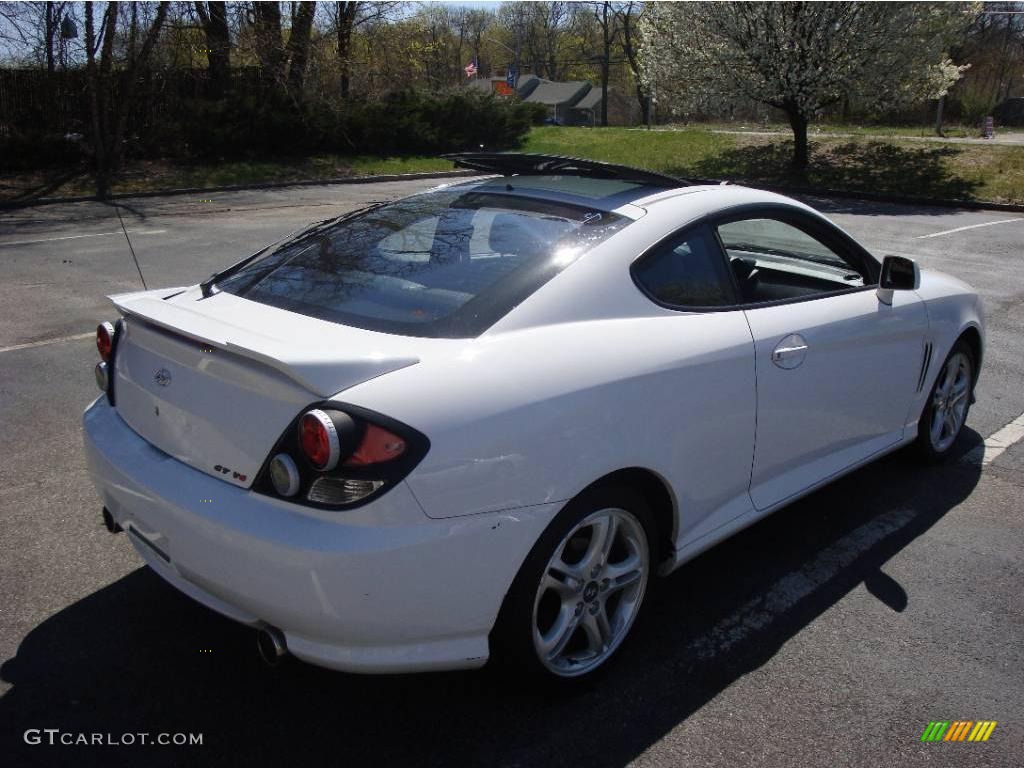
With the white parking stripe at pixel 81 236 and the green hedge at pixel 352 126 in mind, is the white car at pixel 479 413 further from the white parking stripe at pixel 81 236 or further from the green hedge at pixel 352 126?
the green hedge at pixel 352 126

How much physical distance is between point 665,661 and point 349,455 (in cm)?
142

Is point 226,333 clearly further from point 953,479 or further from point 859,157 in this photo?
point 859,157

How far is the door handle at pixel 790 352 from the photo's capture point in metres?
3.41

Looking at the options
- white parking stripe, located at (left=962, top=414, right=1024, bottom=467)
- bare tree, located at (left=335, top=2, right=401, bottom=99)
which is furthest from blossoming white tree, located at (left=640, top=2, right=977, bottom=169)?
white parking stripe, located at (left=962, top=414, right=1024, bottom=467)

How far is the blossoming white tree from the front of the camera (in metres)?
20.2

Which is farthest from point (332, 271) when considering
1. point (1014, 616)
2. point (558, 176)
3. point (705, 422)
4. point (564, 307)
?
point (1014, 616)

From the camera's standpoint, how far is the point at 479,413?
97.9 inches

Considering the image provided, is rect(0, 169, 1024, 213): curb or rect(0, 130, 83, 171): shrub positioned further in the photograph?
rect(0, 130, 83, 171): shrub

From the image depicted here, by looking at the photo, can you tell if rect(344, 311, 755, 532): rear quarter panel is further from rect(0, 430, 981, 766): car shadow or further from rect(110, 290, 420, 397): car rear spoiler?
rect(0, 430, 981, 766): car shadow

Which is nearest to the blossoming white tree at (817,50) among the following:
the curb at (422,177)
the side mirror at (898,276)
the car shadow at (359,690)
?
the curb at (422,177)

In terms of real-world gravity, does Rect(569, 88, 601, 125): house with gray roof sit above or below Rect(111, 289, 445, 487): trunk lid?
above

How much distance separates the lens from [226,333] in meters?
2.72

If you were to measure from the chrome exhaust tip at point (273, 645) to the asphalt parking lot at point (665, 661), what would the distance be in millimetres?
321

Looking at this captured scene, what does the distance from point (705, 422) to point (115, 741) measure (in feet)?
6.70
